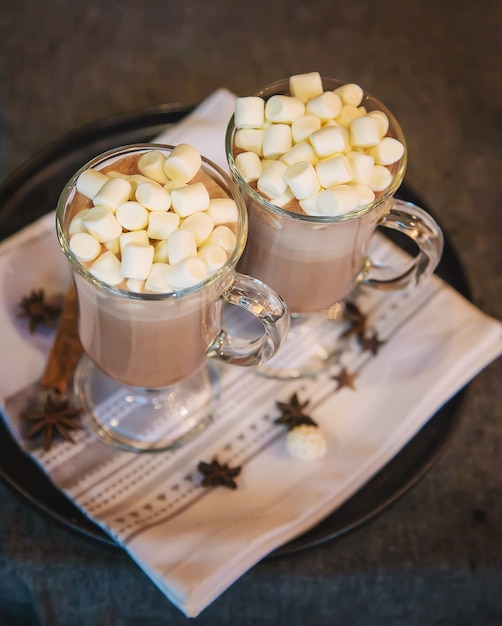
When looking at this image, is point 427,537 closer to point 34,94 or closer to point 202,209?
point 202,209

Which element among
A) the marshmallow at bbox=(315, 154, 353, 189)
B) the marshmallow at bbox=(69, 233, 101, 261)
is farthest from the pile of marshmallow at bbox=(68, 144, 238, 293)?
the marshmallow at bbox=(315, 154, 353, 189)

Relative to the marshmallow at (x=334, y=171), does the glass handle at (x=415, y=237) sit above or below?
below

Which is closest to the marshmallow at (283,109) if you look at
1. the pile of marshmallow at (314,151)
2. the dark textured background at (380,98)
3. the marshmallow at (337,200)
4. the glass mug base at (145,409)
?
the pile of marshmallow at (314,151)

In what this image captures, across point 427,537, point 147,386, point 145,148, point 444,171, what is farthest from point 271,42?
point 427,537

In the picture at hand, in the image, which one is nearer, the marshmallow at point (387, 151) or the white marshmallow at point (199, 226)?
the white marshmallow at point (199, 226)

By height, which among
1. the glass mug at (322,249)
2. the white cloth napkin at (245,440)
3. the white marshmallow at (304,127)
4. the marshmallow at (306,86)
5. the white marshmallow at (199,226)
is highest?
the marshmallow at (306,86)

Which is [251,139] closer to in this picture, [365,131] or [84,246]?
[365,131]

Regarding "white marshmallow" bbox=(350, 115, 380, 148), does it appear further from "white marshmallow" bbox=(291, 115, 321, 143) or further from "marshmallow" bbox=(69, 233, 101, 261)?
"marshmallow" bbox=(69, 233, 101, 261)

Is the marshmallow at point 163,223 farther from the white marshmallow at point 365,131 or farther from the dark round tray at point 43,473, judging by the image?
the dark round tray at point 43,473
